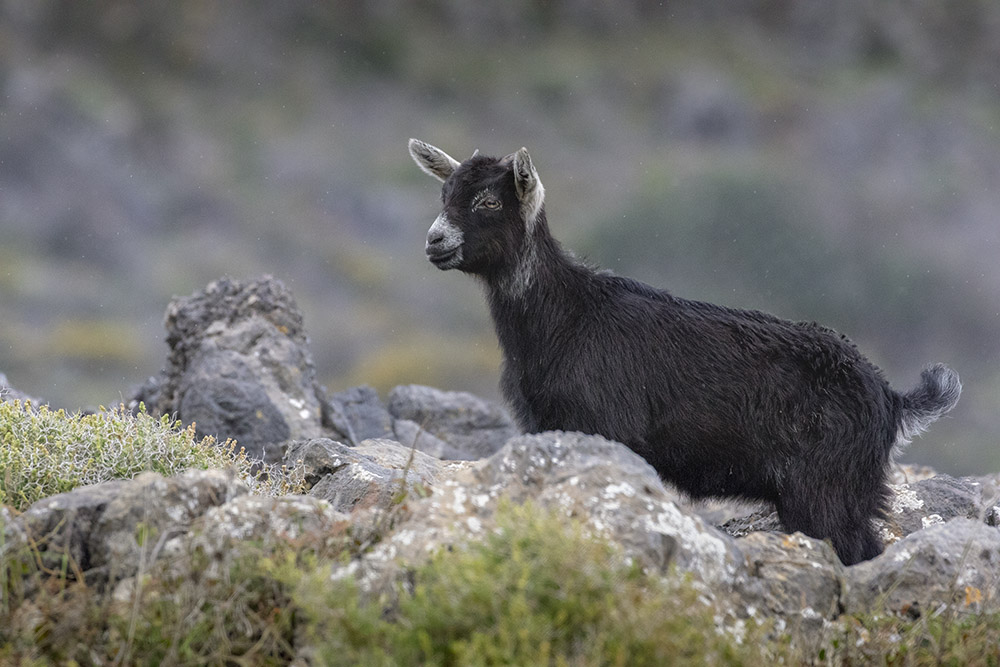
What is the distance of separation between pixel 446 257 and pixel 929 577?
10.4ft

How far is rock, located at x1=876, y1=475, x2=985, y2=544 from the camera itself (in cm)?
652

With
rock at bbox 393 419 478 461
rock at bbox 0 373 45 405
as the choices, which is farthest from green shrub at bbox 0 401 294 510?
rock at bbox 393 419 478 461

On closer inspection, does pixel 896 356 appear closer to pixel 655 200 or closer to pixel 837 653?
pixel 655 200

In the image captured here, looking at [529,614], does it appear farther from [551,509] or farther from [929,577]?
[929,577]

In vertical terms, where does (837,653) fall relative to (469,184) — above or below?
below

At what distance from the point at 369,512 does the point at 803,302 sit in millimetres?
27202

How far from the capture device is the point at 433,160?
23.6ft

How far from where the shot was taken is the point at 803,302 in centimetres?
3016

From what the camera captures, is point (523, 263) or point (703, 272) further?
point (703, 272)

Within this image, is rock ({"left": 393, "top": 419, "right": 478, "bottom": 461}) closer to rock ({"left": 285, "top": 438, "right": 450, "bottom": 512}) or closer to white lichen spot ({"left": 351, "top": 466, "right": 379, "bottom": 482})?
rock ({"left": 285, "top": 438, "right": 450, "bottom": 512})

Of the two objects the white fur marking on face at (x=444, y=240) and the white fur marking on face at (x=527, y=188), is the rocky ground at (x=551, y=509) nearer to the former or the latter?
the white fur marking on face at (x=444, y=240)

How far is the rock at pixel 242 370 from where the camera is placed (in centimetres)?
917

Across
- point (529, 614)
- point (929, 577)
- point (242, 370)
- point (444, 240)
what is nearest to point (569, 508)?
point (529, 614)

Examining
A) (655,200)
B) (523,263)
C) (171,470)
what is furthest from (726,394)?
(655,200)
